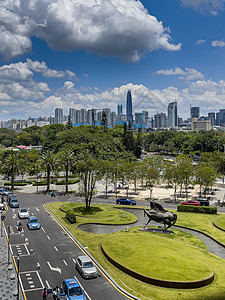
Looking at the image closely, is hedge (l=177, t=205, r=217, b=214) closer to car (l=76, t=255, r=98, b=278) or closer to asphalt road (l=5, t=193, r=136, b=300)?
asphalt road (l=5, t=193, r=136, b=300)

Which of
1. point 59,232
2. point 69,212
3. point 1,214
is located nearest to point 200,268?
point 59,232

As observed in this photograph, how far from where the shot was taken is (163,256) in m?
33.5

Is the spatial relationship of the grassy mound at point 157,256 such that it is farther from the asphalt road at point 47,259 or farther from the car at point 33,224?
the car at point 33,224

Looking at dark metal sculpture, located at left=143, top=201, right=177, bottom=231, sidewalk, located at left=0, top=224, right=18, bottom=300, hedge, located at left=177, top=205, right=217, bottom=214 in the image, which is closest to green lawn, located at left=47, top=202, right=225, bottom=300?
dark metal sculpture, located at left=143, top=201, right=177, bottom=231

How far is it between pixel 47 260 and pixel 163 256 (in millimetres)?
13849

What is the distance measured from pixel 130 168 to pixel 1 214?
121 ft

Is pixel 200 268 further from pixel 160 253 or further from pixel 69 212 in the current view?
pixel 69 212

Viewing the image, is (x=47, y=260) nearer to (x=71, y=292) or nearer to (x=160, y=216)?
(x=71, y=292)

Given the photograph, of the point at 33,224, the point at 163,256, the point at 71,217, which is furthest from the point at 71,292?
the point at 71,217

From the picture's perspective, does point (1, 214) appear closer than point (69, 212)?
No

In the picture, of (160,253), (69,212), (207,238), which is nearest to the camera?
(160,253)

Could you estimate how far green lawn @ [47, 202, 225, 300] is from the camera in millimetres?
26930

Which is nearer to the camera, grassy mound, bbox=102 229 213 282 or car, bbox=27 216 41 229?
grassy mound, bbox=102 229 213 282

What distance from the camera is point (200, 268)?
1208 inches
